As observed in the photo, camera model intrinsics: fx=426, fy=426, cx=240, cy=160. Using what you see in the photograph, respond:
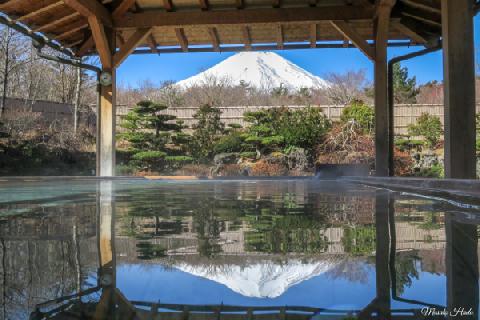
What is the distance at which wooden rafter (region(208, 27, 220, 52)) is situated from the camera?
337 inches

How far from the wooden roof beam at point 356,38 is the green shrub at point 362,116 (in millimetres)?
5266

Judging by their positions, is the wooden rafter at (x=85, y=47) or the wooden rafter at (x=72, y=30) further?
the wooden rafter at (x=85, y=47)

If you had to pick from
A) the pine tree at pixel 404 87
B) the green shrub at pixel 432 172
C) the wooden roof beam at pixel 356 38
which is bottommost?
the green shrub at pixel 432 172

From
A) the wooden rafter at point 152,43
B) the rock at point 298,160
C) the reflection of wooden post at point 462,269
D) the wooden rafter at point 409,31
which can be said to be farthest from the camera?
the rock at point 298,160

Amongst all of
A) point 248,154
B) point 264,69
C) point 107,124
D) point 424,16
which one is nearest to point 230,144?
point 248,154

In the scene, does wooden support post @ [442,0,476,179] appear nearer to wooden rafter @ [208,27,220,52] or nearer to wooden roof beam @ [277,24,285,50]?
wooden roof beam @ [277,24,285,50]

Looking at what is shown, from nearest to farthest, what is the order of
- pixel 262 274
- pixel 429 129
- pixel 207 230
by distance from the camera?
pixel 262 274 < pixel 207 230 < pixel 429 129

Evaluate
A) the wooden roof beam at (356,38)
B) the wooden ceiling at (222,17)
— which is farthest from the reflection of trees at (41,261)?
the wooden roof beam at (356,38)

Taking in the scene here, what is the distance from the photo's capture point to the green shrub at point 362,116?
496 inches

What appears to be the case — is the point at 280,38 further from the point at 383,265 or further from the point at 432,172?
the point at 383,265

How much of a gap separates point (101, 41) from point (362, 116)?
8.01 m

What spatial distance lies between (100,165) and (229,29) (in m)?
3.68

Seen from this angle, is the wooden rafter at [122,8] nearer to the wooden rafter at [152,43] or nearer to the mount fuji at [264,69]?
the wooden rafter at [152,43]

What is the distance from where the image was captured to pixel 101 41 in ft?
24.7
